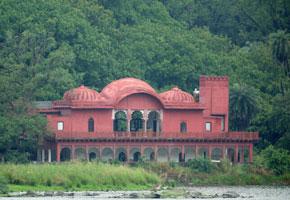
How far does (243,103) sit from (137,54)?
11.5 metres

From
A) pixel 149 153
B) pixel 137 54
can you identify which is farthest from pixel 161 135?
pixel 137 54

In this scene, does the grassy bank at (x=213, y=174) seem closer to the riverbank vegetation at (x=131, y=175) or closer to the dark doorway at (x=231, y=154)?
the riverbank vegetation at (x=131, y=175)

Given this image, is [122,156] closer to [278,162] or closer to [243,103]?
[278,162]

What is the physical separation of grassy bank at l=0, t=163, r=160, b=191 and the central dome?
1100cm

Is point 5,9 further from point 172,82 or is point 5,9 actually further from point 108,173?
point 108,173

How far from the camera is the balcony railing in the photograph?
128 metres

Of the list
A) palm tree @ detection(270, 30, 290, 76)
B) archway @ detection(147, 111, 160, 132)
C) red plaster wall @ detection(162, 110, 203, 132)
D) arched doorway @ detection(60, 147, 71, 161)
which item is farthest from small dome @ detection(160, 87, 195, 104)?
palm tree @ detection(270, 30, 290, 76)

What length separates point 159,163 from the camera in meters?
126

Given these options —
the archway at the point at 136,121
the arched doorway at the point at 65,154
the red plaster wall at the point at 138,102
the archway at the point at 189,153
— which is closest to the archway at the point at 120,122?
the archway at the point at 136,121

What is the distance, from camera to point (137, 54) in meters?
146

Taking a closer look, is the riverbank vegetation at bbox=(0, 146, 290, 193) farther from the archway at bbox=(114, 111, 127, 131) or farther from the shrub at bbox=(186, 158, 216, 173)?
the archway at bbox=(114, 111, 127, 131)

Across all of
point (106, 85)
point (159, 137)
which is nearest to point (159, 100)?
point (159, 137)

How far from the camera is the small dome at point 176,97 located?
13188 cm

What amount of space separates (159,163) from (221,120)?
962 centimetres
